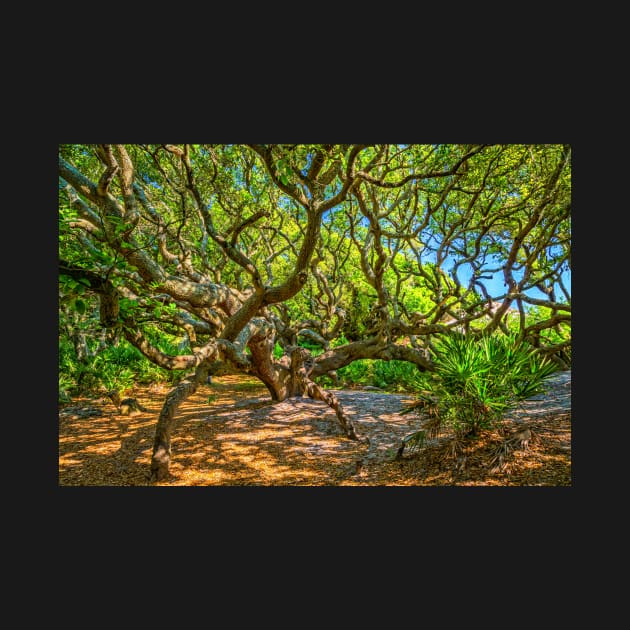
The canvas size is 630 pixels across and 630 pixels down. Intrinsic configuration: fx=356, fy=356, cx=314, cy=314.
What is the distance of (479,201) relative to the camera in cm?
513

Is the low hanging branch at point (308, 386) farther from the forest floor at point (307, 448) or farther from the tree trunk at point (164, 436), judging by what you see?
the tree trunk at point (164, 436)

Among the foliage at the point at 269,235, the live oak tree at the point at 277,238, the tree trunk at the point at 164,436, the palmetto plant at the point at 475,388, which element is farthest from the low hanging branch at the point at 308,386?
the tree trunk at the point at 164,436

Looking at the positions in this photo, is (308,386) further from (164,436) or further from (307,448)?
(164,436)

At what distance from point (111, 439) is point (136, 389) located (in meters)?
2.99

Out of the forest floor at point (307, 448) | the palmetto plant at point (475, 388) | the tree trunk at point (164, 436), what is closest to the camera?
the forest floor at point (307, 448)

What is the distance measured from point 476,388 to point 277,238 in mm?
5891

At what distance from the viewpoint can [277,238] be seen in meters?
7.95

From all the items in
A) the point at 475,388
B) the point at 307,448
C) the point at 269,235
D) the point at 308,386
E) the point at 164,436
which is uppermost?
the point at 269,235

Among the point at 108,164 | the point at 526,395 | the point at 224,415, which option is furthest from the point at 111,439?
the point at 526,395

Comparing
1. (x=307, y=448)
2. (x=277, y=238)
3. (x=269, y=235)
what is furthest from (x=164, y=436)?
(x=277, y=238)

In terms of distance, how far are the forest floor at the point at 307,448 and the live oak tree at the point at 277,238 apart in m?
0.41

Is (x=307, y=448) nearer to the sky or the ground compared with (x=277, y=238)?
nearer to the ground

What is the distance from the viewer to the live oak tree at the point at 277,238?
2.98 meters

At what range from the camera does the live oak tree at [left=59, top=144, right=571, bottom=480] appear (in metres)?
2.98
